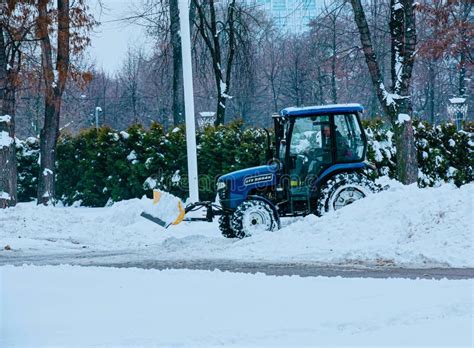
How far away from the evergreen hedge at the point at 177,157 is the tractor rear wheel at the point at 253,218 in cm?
964

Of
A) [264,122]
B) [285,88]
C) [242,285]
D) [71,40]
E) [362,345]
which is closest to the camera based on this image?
[362,345]

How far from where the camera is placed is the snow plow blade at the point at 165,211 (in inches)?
703

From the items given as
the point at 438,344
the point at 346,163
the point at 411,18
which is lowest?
the point at 438,344

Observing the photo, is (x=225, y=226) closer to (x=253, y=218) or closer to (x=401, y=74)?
(x=253, y=218)

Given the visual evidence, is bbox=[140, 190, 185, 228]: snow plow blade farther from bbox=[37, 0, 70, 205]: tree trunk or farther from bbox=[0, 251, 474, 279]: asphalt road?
bbox=[37, 0, 70, 205]: tree trunk

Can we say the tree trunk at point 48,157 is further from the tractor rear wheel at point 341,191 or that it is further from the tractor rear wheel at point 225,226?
the tractor rear wheel at point 341,191

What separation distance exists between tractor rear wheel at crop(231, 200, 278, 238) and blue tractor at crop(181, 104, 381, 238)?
202 millimetres

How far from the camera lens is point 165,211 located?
18.4 metres

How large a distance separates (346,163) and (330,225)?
211 centimetres

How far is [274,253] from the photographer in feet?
50.2

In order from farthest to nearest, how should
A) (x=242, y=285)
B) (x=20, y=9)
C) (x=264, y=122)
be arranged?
(x=264, y=122), (x=20, y=9), (x=242, y=285)

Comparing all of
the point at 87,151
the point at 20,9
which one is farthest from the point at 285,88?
the point at 20,9

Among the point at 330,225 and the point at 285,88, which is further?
the point at 285,88

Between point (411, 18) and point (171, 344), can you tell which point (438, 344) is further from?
point (411, 18)
